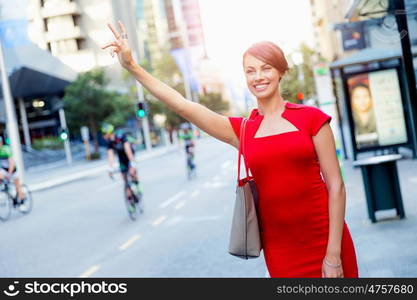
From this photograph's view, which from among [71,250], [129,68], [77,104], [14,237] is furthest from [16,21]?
[77,104]

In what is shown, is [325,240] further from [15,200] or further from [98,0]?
[98,0]

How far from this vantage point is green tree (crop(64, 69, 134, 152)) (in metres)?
53.6

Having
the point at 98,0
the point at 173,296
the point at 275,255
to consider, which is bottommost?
the point at 173,296

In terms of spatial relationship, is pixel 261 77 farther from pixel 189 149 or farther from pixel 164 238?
pixel 189 149

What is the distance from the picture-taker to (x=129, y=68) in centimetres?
269

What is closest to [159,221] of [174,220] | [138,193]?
[174,220]

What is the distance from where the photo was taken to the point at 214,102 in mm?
112562

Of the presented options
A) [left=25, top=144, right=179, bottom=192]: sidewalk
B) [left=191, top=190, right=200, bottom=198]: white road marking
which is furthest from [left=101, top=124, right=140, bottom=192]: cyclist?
[left=25, top=144, right=179, bottom=192]: sidewalk

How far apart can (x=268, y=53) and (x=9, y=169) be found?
41.6 feet

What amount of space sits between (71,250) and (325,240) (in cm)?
712

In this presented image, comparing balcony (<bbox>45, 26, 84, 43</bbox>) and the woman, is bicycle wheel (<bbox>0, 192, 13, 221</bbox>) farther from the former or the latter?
balcony (<bbox>45, 26, 84, 43</bbox>)

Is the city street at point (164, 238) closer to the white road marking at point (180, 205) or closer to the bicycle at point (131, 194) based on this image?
the white road marking at point (180, 205)

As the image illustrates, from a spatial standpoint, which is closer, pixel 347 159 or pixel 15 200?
pixel 15 200

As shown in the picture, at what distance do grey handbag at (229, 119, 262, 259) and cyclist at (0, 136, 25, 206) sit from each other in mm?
12344
